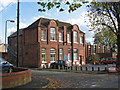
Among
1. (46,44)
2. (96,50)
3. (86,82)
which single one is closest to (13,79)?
(86,82)

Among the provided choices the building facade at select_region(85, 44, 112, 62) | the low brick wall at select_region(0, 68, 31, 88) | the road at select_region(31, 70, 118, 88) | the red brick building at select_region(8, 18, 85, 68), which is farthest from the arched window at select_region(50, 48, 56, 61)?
the low brick wall at select_region(0, 68, 31, 88)

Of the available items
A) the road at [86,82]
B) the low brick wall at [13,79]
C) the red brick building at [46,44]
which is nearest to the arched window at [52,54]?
the red brick building at [46,44]

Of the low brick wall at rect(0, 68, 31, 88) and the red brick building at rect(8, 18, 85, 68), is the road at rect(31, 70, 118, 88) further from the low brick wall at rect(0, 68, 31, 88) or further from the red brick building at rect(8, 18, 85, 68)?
the red brick building at rect(8, 18, 85, 68)

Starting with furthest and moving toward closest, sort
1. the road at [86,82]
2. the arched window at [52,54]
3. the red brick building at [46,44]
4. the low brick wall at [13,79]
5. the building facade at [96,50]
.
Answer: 1. the building facade at [96,50]
2. the arched window at [52,54]
3. the red brick building at [46,44]
4. the road at [86,82]
5. the low brick wall at [13,79]

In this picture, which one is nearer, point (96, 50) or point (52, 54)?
point (52, 54)

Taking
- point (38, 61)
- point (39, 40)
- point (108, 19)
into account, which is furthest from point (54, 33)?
point (108, 19)

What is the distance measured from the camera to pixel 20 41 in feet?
112

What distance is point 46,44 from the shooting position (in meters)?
30.5

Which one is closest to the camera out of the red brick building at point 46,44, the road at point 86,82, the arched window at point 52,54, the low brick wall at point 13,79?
the low brick wall at point 13,79

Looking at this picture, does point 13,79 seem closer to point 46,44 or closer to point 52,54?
point 46,44

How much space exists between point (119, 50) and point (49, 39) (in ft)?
48.7

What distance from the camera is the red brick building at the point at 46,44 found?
29.7 meters

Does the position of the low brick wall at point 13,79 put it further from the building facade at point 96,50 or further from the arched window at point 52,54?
the building facade at point 96,50

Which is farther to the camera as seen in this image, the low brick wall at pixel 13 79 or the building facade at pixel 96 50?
the building facade at pixel 96 50
